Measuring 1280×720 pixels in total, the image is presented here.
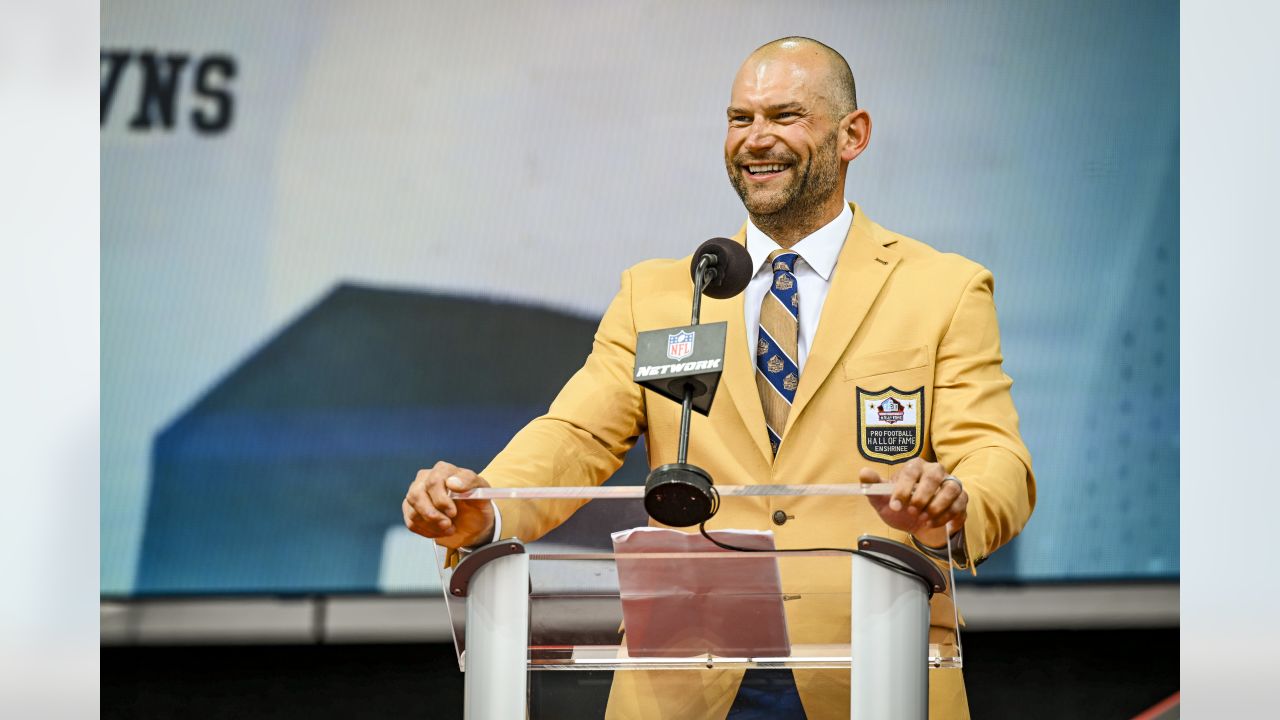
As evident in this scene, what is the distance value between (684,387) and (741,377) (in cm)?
58

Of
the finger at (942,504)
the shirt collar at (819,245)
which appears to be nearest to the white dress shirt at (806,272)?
the shirt collar at (819,245)

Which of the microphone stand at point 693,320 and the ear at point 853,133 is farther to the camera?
the ear at point 853,133

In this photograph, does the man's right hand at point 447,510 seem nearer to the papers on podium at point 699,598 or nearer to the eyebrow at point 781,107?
the papers on podium at point 699,598

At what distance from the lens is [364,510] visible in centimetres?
372

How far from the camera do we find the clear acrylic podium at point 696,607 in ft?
5.14

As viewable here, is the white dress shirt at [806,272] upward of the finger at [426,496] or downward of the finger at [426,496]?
upward

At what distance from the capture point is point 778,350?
2244 mm

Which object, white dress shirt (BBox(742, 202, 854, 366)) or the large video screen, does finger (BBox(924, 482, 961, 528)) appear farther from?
the large video screen

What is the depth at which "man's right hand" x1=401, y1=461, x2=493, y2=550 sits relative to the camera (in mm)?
1688

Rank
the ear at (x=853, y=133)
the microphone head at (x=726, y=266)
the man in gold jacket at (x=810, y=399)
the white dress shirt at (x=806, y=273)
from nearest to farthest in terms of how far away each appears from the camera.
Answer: the man in gold jacket at (x=810, y=399) → the microphone head at (x=726, y=266) → the white dress shirt at (x=806, y=273) → the ear at (x=853, y=133)

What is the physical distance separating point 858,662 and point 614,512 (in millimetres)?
340

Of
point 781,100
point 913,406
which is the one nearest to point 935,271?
point 913,406

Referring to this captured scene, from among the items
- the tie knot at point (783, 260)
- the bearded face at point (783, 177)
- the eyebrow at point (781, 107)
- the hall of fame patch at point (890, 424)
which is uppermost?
the eyebrow at point (781, 107)

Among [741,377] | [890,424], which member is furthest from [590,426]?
[890,424]
